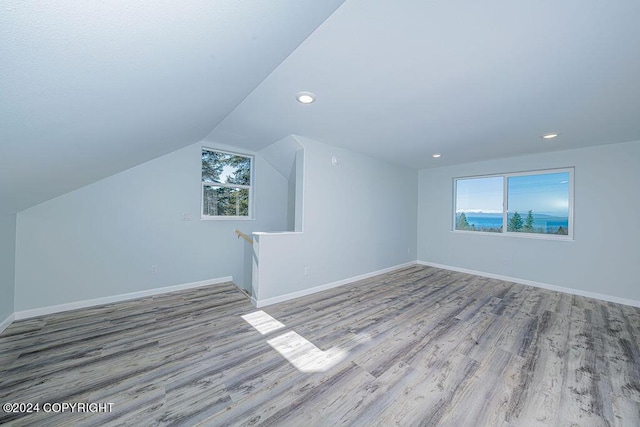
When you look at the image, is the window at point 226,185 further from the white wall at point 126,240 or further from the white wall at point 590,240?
the white wall at point 590,240

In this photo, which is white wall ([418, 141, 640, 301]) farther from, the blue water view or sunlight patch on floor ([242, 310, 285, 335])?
sunlight patch on floor ([242, 310, 285, 335])

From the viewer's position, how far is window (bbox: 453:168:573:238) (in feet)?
12.9

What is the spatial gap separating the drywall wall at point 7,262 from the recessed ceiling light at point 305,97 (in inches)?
128

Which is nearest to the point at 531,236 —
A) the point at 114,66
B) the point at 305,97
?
the point at 305,97

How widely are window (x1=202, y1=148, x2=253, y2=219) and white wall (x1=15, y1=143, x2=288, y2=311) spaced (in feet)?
0.55

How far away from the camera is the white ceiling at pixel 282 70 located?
0.87 meters

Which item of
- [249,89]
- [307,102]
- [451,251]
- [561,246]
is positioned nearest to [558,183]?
[561,246]

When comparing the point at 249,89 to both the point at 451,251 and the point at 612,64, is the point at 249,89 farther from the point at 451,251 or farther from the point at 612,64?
the point at 451,251

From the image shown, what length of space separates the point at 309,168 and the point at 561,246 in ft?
14.7

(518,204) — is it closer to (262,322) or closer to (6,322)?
(262,322)

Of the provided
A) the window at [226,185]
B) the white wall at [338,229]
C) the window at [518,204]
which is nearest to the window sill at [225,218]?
the window at [226,185]

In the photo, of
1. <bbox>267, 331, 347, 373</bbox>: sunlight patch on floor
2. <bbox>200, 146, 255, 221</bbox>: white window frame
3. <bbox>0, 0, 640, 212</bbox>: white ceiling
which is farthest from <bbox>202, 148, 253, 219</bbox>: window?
<bbox>267, 331, 347, 373</bbox>: sunlight patch on floor

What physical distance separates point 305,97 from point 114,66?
1476 millimetres

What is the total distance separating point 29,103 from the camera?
100 cm
